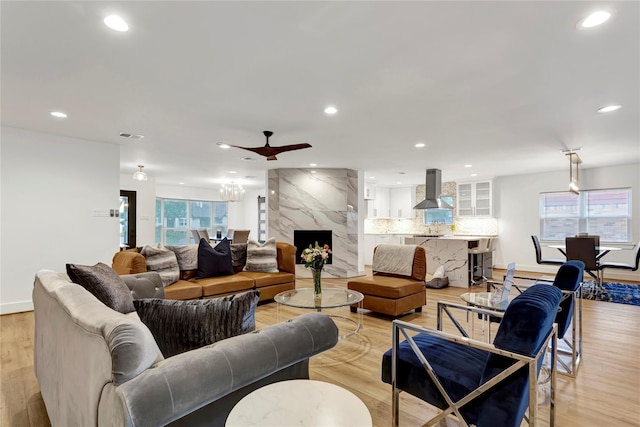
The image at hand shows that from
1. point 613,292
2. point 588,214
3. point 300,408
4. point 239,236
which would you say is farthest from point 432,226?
point 300,408

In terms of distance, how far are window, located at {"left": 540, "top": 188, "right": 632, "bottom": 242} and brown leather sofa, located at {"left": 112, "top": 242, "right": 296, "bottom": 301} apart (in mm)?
6700

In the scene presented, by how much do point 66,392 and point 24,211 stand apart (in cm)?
421

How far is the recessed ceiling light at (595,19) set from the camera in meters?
1.96

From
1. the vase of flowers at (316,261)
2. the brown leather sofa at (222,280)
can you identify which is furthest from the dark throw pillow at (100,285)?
the vase of flowers at (316,261)

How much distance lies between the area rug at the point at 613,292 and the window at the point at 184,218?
34.8ft

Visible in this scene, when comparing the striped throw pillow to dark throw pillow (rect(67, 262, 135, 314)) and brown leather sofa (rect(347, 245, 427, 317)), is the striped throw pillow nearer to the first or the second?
brown leather sofa (rect(347, 245, 427, 317))

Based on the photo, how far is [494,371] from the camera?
56.6 inches

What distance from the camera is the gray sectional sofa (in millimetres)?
1074

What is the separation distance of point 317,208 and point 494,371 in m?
6.23

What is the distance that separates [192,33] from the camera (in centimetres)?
217

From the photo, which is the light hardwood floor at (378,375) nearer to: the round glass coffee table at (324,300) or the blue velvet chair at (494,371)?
the round glass coffee table at (324,300)

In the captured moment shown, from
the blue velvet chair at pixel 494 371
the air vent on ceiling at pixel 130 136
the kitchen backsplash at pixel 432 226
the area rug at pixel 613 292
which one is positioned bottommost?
the area rug at pixel 613 292

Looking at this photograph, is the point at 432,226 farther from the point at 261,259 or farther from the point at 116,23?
the point at 116,23

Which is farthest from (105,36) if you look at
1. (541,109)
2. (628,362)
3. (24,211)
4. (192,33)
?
(628,362)
